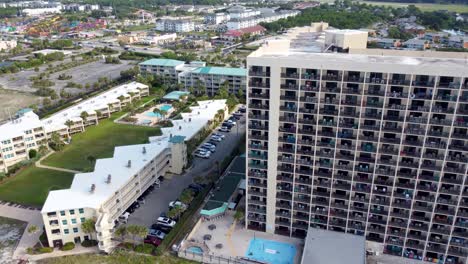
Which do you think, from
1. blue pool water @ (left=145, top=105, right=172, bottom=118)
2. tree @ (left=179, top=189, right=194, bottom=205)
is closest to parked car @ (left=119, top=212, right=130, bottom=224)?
tree @ (left=179, top=189, right=194, bottom=205)

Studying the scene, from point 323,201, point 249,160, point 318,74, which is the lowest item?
point 323,201

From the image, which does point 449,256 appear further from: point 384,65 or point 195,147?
point 195,147

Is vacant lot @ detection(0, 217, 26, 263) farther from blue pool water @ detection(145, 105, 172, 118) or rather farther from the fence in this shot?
blue pool water @ detection(145, 105, 172, 118)

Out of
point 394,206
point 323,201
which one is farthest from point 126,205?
point 394,206

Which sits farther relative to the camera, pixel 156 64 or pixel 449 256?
pixel 156 64

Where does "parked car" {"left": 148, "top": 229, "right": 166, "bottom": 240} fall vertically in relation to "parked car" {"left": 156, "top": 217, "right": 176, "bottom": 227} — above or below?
below

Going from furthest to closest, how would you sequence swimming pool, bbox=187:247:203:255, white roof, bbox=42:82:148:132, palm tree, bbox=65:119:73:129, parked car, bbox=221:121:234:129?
parked car, bbox=221:121:234:129 → palm tree, bbox=65:119:73:129 → white roof, bbox=42:82:148:132 → swimming pool, bbox=187:247:203:255

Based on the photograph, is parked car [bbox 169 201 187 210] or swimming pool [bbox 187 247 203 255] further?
parked car [bbox 169 201 187 210]
